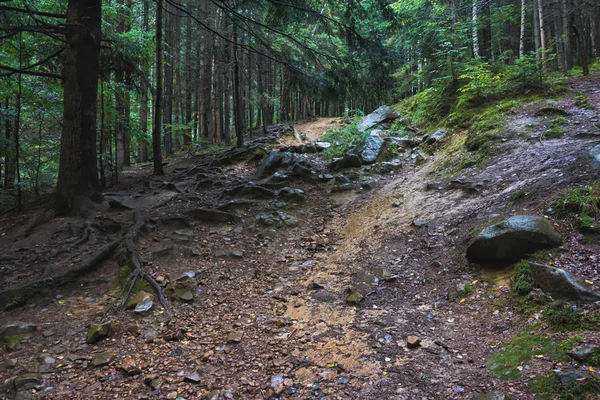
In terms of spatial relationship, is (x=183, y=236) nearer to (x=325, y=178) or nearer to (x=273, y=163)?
(x=325, y=178)

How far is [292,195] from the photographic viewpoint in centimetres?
905

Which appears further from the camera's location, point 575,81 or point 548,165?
point 575,81

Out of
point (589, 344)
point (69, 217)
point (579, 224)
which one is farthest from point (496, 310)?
point (69, 217)

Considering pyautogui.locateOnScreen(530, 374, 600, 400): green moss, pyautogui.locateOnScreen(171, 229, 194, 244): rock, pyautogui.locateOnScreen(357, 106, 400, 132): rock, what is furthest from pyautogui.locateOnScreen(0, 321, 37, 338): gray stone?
pyautogui.locateOnScreen(357, 106, 400, 132): rock

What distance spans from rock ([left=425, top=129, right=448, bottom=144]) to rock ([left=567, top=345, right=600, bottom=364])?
8487 mm

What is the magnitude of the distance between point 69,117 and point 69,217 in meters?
2.14

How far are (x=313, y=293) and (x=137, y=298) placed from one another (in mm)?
2627

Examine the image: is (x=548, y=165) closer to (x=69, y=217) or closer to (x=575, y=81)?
(x=575, y=81)

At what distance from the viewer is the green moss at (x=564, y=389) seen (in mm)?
2282

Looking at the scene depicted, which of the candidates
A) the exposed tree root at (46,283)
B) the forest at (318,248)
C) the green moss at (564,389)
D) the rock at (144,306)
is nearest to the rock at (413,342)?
the forest at (318,248)

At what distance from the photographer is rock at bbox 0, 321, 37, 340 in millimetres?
4051

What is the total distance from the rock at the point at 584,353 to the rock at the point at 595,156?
3.66m

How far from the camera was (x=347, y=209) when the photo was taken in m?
8.54

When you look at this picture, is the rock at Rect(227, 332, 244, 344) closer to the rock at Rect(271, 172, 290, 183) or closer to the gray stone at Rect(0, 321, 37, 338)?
the gray stone at Rect(0, 321, 37, 338)
